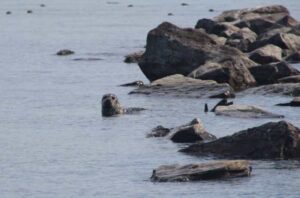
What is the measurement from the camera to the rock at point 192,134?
1268 inches

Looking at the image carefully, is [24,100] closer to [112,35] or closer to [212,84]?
[212,84]

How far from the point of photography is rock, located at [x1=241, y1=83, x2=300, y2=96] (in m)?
42.8

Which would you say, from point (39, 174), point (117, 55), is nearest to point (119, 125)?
point (39, 174)

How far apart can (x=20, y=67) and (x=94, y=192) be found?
118 ft

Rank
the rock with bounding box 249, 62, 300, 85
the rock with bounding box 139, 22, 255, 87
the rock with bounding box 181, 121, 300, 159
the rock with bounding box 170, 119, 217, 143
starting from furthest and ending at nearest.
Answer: the rock with bounding box 139, 22, 255, 87 < the rock with bounding box 249, 62, 300, 85 < the rock with bounding box 170, 119, 217, 143 < the rock with bounding box 181, 121, 300, 159

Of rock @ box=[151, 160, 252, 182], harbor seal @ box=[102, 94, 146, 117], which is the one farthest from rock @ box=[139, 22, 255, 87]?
rock @ box=[151, 160, 252, 182]

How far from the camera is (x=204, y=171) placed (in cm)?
2692

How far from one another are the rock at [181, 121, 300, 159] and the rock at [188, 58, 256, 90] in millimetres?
15510

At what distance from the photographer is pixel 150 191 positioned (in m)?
26.0

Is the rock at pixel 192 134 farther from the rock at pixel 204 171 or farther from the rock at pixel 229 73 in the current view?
the rock at pixel 229 73

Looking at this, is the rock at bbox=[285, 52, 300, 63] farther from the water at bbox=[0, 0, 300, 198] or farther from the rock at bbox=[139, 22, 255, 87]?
the rock at bbox=[139, 22, 255, 87]

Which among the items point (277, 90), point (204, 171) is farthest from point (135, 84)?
point (204, 171)

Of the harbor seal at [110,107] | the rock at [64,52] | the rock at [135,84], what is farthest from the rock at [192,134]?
the rock at [64,52]

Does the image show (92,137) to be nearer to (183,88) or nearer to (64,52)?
(183,88)
